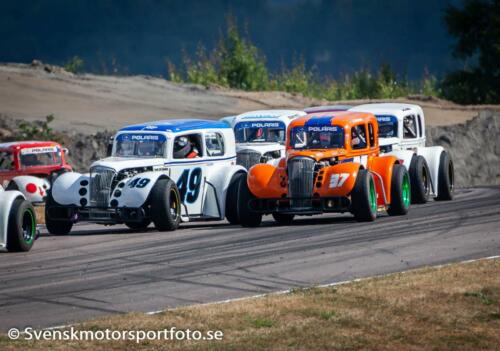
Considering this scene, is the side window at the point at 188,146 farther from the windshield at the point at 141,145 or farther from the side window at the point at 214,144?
the windshield at the point at 141,145

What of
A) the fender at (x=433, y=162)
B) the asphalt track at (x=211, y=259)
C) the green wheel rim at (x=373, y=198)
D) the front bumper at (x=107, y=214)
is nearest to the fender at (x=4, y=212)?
the asphalt track at (x=211, y=259)

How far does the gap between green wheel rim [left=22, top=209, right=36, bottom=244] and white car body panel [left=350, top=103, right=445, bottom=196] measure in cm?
755

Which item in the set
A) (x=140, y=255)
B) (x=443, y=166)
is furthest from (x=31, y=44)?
(x=140, y=255)

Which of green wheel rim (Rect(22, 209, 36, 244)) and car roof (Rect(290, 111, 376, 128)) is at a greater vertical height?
car roof (Rect(290, 111, 376, 128))

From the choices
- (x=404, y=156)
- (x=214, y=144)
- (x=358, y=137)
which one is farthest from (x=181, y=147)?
(x=404, y=156)

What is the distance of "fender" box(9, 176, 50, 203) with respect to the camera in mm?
29078

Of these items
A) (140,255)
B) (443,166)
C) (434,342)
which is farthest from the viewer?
(443,166)

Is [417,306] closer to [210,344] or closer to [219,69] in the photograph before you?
[210,344]

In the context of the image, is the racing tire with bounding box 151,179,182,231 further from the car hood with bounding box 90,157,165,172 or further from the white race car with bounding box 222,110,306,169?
the white race car with bounding box 222,110,306,169

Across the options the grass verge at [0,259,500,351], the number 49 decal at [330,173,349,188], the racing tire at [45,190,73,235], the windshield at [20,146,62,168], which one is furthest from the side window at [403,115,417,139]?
the grass verge at [0,259,500,351]

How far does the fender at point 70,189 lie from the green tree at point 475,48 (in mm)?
28648

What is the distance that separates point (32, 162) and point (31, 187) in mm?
1614

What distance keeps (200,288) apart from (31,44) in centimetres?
5214

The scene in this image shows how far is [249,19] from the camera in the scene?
67875 mm
